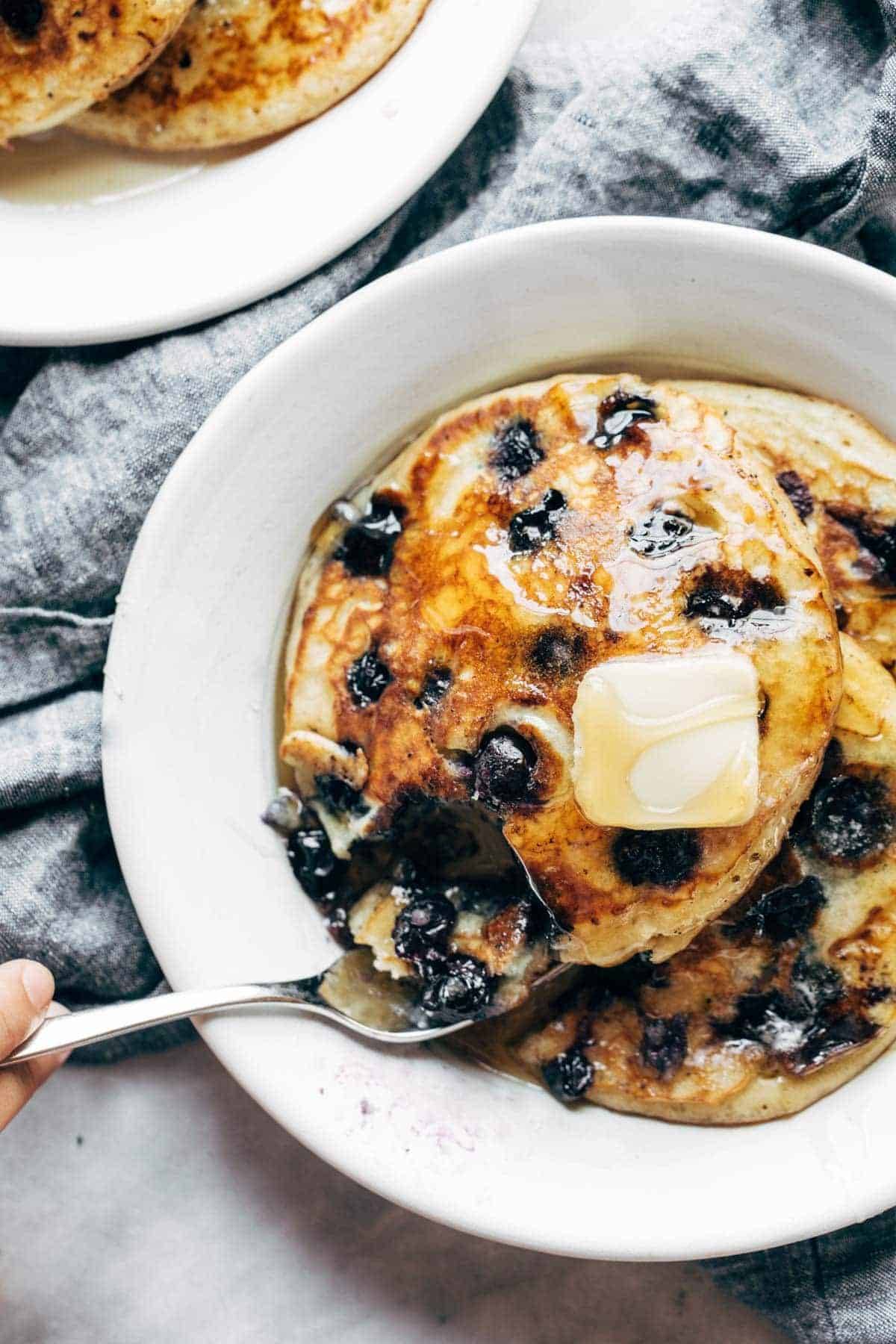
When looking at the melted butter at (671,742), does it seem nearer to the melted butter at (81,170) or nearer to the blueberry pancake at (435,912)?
the blueberry pancake at (435,912)

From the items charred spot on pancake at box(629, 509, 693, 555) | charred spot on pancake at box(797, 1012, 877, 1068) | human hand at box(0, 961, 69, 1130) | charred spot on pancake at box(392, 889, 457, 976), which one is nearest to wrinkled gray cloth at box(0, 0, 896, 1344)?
human hand at box(0, 961, 69, 1130)

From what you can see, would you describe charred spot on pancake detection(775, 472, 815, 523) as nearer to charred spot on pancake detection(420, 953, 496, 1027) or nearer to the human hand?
charred spot on pancake detection(420, 953, 496, 1027)

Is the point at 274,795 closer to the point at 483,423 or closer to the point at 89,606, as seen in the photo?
the point at 89,606

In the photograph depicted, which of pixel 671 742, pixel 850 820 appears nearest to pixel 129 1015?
pixel 671 742

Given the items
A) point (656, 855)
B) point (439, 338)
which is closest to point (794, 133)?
point (439, 338)

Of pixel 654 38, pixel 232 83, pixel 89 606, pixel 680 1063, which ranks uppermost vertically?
pixel 232 83
